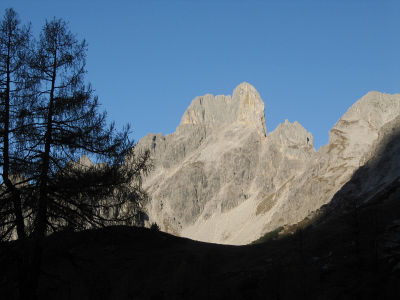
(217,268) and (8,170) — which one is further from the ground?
(8,170)

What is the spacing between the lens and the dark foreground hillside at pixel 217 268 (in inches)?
571

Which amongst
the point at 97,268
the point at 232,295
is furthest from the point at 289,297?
the point at 97,268

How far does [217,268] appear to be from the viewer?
27266 millimetres

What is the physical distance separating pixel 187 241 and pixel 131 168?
28.0 m

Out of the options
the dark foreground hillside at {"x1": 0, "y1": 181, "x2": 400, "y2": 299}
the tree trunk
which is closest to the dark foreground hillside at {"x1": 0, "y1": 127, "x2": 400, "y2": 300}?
the dark foreground hillside at {"x1": 0, "y1": 181, "x2": 400, "y2": 299}

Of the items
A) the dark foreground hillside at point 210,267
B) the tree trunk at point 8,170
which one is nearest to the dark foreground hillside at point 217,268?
the dark foreground hillside at point 210,267

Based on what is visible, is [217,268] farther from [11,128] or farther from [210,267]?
[11,128]

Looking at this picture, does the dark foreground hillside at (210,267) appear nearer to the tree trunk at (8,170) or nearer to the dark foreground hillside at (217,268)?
the dark foreground hillside at (217,268)

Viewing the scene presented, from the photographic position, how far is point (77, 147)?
519 inches

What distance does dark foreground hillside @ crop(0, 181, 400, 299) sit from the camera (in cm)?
1451

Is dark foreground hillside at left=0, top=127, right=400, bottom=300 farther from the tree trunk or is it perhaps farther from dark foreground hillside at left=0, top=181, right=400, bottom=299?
the tree trunk

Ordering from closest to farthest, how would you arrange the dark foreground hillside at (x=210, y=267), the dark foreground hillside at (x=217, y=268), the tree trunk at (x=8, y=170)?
1. the tree trunk at (x=8, y=170)
2. the dark foreground hillside at (x=210, y=267)
3. the dark foreground hillside at (x=217, y=268)

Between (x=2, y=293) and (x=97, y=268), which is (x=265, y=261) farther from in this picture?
(x=2, y=293)

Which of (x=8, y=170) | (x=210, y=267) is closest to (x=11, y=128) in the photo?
(x=8, y=170)
